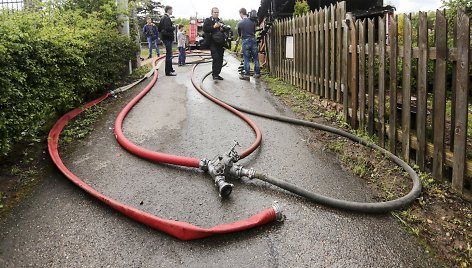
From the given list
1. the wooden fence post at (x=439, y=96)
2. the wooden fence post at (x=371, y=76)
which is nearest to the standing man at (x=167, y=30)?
the wooden fence post at (x=371, y=76)

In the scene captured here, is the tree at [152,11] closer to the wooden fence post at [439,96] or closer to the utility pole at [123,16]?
the utility pole at [123,16]

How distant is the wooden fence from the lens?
12.0ft

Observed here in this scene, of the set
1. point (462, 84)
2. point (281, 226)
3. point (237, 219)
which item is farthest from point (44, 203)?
point (462, 84)

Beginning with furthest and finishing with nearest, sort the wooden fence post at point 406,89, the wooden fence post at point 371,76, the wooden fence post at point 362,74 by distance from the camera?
the wooden fence post at point 362,74
the wooden fence post at point 371,76
the wooden fence post at point 406,89

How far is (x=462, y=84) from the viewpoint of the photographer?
3.55 m

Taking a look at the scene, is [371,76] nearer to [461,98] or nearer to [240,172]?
[461,98]

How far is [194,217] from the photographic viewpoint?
3365 mm

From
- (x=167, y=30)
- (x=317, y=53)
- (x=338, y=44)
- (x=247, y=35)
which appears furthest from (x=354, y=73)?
(x=167, y=30)

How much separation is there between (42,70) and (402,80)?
4.45 metres

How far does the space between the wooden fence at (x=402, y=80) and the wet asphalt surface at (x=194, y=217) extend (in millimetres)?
884

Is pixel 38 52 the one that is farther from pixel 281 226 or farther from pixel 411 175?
pixel 411 175

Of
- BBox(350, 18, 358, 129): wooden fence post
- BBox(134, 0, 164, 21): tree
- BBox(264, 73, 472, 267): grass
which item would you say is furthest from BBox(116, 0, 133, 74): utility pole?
BBox(134, 0, 164, 21): tree

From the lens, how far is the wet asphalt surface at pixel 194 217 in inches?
Answer: 112

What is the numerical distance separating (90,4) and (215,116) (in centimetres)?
555
